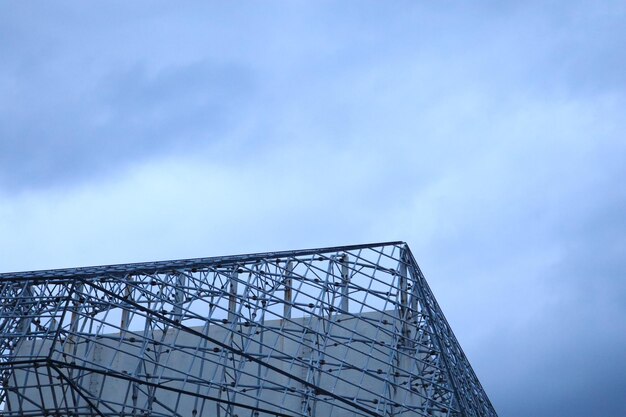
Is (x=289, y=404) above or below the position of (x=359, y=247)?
below

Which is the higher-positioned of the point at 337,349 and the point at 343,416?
the point at 337,349

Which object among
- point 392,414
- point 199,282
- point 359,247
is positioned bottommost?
point 392,414

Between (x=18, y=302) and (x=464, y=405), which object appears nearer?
(x=464, y=405)

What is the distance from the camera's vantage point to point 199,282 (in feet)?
82.7

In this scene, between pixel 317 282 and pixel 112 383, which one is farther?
pixel 112 383

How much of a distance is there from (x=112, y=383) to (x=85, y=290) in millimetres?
3525

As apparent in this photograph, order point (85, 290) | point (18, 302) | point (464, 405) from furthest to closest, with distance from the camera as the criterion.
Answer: point (85, 290) → point (18, 302) → point (464, 405)

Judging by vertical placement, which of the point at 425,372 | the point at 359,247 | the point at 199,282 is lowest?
the point at 425,372

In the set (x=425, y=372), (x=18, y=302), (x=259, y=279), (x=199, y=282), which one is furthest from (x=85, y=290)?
(x=425, y=372)

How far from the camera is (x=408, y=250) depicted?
88.0 feet

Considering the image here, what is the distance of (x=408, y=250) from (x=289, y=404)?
621cm

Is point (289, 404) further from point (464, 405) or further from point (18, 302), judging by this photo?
point (18, 302)

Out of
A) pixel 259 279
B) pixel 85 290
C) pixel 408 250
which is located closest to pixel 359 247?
pixel 408 250

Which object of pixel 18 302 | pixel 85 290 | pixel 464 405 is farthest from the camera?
pixel 85 290
